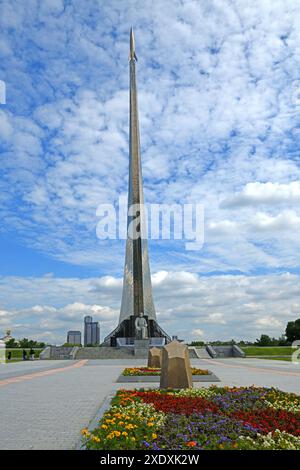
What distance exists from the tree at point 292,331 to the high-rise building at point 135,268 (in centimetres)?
1024

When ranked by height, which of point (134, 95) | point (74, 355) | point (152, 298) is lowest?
point (74, 355)

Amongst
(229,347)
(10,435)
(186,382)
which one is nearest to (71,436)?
(10,435)

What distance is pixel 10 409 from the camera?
6727mm

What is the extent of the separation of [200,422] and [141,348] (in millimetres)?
21192

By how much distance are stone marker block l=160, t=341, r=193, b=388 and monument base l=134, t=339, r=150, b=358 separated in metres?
17.0

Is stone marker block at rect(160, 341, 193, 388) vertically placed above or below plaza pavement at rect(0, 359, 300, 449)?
above

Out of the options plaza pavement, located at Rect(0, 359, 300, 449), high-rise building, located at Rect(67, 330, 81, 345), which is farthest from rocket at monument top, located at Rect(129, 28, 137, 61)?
plaza pavement, located at Rect(0, 359, 300, 449)

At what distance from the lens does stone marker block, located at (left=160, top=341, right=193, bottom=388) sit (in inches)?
339

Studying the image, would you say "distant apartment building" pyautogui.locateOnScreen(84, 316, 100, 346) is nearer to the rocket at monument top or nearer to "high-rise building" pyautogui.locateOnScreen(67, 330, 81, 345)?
"high-rise building" pyautogui.locateOnScreen(67, 330, 81, 345)

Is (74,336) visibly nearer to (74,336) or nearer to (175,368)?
(74,336)

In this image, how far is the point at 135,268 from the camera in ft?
117

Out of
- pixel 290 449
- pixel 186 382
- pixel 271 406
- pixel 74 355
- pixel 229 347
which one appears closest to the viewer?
pixel 290 449

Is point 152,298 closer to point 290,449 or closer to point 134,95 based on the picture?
point 134,95

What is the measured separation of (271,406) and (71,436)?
300 centimetres
